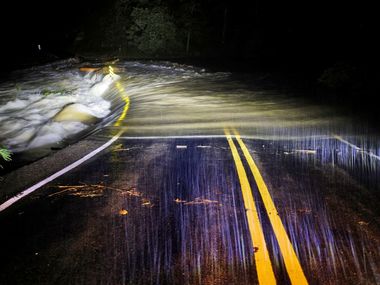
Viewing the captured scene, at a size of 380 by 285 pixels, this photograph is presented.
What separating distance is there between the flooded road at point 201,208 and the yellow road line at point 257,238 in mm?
19

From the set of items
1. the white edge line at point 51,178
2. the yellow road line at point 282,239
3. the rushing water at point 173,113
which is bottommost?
the yellow road line at point 282,239

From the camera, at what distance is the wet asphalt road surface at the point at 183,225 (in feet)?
13.4

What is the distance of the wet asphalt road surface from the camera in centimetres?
408

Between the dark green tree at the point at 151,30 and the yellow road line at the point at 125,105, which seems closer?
the yellow road line at the point at 125,105

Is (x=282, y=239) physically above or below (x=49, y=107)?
below

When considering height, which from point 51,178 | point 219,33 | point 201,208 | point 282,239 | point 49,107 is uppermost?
point 219,33

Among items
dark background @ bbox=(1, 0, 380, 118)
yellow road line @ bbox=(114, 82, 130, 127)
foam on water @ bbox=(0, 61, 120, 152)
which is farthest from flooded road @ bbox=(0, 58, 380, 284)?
dark background @ bbox=(1, 0, 380, 118)

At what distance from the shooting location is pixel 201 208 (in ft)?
18.2

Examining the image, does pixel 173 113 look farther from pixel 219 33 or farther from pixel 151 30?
pixel 219 33

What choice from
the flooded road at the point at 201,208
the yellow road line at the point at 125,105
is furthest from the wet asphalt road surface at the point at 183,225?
the yellow road line at the point at 125,105

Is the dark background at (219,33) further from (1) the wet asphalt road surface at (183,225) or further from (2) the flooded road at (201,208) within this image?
(1) the wet asphalt road surface at (183,225)

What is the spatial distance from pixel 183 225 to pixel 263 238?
45.0 inches

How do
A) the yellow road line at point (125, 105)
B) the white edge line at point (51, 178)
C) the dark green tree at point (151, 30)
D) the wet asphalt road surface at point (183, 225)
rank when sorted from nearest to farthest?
1. the wet asphalt road surface at point (183, 225)
2. the white edge line at point (51, 178)
3. the yellow road line at point (125, 105)
4. the dark green tree at point (151, 30)

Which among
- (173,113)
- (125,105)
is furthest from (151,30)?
(173,113)
